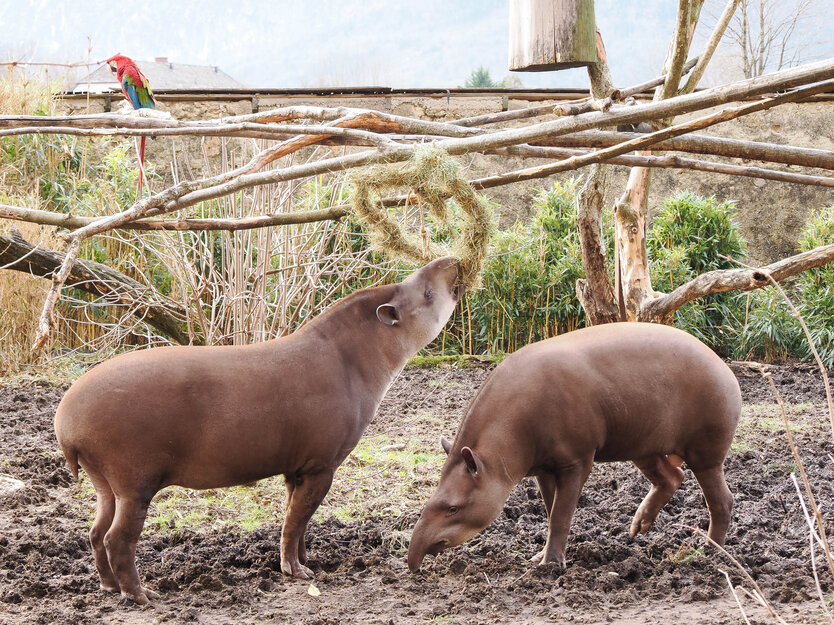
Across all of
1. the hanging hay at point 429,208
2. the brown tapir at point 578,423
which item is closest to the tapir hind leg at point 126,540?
the brown tapir at point 578,423

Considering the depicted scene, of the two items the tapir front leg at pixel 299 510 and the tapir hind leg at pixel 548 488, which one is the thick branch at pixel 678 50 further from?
the tapir front leg at pixel 299 510

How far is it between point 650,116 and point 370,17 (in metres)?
168

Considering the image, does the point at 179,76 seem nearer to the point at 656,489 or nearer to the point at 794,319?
the point at 794,319

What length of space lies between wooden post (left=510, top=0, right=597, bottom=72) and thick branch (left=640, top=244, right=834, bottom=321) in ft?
4.35

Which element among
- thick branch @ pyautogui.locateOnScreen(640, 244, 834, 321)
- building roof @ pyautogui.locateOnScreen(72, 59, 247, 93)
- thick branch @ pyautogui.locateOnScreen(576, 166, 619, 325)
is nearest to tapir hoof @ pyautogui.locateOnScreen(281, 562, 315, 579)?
thick branch @ pyautogui.locateOnScreen(640, 244, 834, 321)

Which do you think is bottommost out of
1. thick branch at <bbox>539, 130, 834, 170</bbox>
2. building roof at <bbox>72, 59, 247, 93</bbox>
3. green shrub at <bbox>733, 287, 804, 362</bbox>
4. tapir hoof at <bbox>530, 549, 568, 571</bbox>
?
green shrub at <bbox>733, 287, 804, 362</bbox>

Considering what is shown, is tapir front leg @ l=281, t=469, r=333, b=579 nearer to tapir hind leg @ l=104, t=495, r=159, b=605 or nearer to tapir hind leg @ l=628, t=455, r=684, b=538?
tapir hind leg @ l=104, t=495, r=159, b=605

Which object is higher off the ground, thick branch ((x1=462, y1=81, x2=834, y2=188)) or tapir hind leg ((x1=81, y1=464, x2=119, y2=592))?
thick branch ((x1=462, y1=81, x2=834, y2=188))

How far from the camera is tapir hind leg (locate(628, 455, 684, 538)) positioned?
12.7 feet

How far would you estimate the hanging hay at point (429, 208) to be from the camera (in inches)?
130

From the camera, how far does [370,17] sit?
6373 inches

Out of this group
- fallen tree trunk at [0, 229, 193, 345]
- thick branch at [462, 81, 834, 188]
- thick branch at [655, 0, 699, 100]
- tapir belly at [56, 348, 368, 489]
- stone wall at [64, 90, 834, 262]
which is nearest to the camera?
thick branch at [462, 81, 834, 188]

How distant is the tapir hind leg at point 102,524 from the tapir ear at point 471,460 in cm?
133

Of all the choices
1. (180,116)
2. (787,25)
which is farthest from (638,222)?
(787,25)
